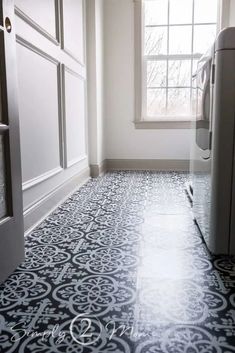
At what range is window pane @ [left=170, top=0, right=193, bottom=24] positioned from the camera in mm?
3650

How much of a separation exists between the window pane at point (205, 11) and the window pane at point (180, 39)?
143mm

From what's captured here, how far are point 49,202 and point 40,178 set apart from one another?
214 millimetres

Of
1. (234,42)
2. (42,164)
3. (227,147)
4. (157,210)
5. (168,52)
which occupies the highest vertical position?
(168,52)

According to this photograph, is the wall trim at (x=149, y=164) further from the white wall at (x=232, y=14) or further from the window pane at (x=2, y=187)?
the window pane at (x=2, y=187)

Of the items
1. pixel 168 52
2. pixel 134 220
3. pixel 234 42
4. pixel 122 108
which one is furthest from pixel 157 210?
pixel 168 52

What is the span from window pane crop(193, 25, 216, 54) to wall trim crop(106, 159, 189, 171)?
4.11 feet

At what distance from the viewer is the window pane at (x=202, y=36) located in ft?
12.0

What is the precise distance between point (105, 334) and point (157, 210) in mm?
1278

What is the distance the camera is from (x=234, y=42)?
3.85 feet

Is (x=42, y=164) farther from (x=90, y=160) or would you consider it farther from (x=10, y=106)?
(x=90, y=160)

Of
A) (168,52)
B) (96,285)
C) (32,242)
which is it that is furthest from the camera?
(168,52)

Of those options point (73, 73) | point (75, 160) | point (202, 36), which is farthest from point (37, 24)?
point (202, 36)

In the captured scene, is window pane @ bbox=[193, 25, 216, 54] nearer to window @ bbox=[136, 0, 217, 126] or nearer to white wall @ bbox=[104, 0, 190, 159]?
window @ bbox=[136, 0, 217, 126]

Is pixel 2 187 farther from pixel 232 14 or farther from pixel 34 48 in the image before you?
pixel 232 14
